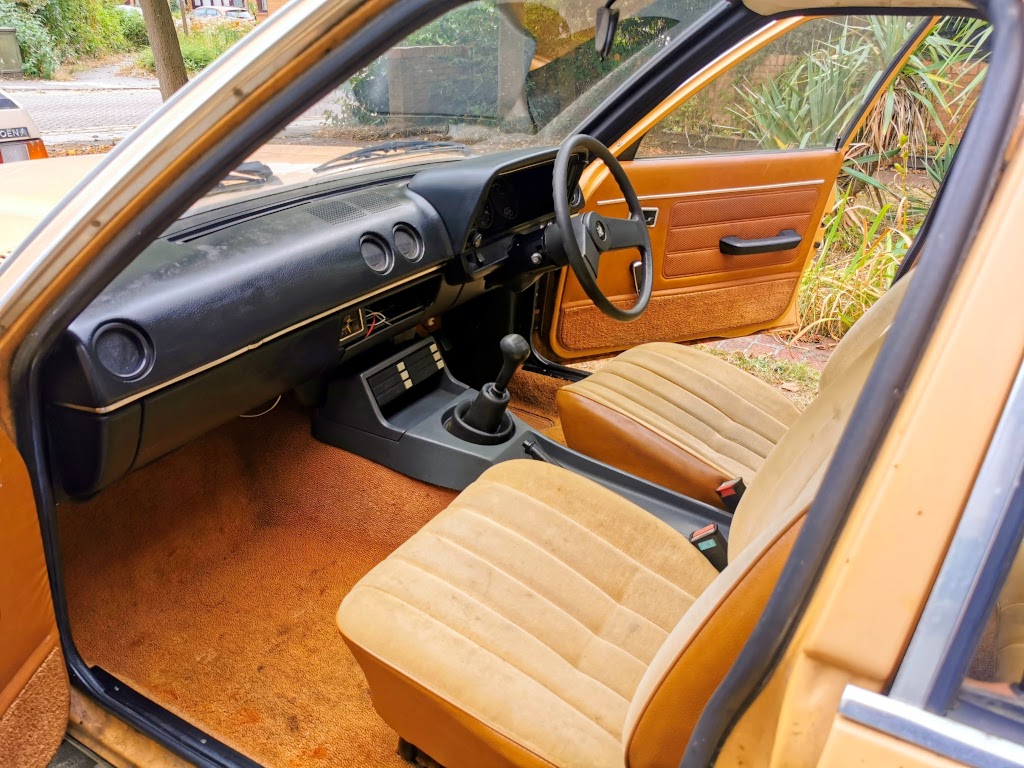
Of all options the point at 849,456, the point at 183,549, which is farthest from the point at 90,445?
the point at 849,456

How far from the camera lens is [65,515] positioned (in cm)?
172

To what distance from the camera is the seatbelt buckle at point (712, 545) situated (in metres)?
1.52

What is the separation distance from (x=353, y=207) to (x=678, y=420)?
38.1 inches

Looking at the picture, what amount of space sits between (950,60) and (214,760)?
4.41 metres

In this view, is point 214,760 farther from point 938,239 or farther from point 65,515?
point 938,239

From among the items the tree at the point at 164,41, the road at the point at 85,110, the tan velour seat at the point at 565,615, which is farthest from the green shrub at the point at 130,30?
the tan velour seat at the point at 565,615

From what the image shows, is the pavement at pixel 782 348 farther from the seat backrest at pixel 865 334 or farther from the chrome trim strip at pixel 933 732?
the chrome trim strip at pixel 933 732

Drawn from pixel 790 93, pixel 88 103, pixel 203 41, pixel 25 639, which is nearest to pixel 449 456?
pixel 25 639

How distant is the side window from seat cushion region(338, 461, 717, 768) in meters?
1.26

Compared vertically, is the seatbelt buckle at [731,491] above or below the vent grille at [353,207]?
below

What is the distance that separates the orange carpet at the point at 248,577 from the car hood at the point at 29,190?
670 mm

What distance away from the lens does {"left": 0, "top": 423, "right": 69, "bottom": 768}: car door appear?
3.47ft

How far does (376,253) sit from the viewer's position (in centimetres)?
181

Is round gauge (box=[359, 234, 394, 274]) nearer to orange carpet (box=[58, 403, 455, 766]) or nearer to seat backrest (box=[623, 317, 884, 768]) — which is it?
orange carpet (box=[58, 403, 455, 766])
